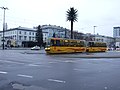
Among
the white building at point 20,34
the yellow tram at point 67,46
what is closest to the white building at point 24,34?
the white building at point 20,34

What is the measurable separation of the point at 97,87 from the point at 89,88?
1.44 feet

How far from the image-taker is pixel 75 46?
51281 millimetres

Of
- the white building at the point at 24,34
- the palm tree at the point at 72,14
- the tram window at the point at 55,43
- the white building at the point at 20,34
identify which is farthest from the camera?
the white building at the point at 20,34

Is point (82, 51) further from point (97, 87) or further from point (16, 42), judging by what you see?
point (16, 42)

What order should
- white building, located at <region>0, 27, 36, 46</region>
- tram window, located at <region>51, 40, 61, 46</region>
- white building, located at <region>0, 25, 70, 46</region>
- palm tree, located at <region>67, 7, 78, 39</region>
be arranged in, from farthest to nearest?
1. white building, located at <region>0, 27, 36, 46</region>
2. white building, located at <region>0, 25, 70, 46</region>
3. palm tree, located at <region>67, 7, 78, 39</region>
4. tram window, located at <region>51, 40, 61, 46</region>

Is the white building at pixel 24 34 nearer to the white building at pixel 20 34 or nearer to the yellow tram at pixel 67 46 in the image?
the white building at pixel 20 34

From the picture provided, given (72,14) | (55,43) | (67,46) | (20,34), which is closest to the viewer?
(55,43)

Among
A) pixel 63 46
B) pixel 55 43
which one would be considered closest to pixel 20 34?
pixel 63 46

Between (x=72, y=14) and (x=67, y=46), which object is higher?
(x=72, y=14)

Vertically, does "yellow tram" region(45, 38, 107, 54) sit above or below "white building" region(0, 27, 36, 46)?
below

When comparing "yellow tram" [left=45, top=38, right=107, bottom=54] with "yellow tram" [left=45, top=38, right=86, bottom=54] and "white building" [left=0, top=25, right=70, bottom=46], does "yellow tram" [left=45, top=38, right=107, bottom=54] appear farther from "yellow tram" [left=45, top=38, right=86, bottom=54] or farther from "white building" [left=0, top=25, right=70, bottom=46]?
"white building" [left=0, top=25, right=70, bottom=46]

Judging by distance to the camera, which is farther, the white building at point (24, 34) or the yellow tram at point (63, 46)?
the white building at point (24, 34)

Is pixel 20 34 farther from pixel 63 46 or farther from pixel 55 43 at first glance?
pixel 55 43

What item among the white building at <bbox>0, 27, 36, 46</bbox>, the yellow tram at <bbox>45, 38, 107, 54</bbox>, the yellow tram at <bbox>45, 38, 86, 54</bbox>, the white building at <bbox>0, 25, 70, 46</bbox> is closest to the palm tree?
the yellow tram at <bbox>45, 38, 107, 54</bbox>
